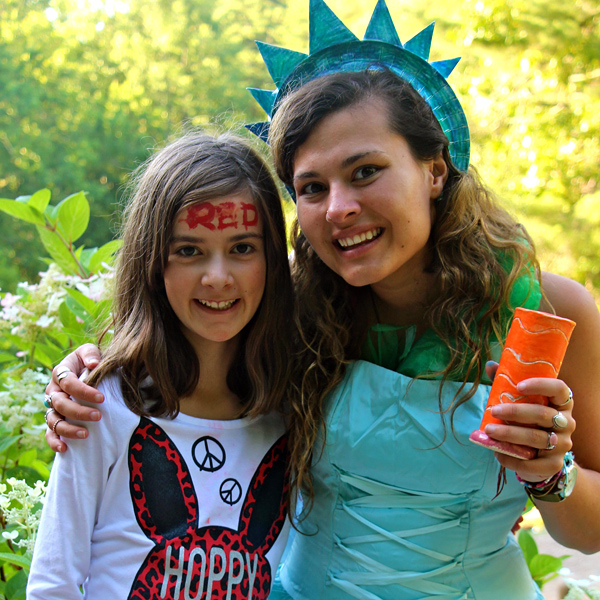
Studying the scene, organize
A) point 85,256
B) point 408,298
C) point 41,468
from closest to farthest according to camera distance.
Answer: point 408,298
point 41,468
point 85,256

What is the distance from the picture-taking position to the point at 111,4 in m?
15.4

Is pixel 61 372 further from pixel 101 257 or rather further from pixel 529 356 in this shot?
pixel 529 356

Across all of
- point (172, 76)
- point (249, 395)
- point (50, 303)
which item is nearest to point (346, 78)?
point (249, 395)

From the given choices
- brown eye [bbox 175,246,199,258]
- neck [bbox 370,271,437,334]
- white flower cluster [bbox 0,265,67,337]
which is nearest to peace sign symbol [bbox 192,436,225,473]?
brown eye [bbox 175,246,199,258]

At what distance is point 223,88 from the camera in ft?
50.8

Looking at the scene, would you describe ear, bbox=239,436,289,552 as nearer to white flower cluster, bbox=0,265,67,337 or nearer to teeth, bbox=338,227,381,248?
teeth, bbox=338,227,381,248

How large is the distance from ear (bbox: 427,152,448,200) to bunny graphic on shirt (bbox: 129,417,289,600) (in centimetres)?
97

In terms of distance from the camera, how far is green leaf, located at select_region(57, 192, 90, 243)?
2.47m

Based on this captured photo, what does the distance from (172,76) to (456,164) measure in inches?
598

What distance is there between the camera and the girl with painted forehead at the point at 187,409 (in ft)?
4.91

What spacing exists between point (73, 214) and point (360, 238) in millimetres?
1381

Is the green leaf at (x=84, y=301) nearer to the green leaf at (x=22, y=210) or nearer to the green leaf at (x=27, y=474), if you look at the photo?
the green leaf at (x=22, y=210)

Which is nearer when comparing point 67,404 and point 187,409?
point 67,404

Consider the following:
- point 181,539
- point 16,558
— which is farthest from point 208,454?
point 16,558
